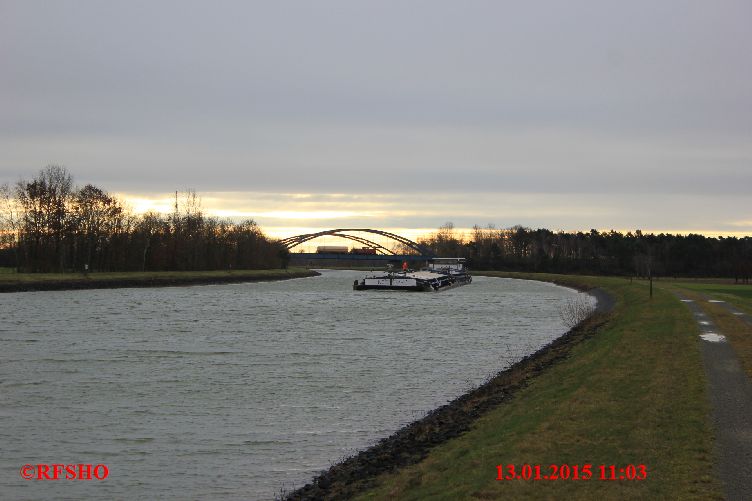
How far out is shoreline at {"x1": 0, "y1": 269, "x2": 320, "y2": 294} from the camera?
273 feet

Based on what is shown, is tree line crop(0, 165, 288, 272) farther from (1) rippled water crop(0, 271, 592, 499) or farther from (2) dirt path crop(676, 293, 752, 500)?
(2) dirt path crop(676, 293, 752, 500)

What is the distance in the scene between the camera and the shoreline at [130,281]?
83.2 metres

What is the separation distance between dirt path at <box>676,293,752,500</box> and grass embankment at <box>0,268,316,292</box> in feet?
248

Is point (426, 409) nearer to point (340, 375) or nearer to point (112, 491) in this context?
point (340, 375)

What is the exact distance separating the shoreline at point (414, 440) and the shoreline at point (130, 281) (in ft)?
227

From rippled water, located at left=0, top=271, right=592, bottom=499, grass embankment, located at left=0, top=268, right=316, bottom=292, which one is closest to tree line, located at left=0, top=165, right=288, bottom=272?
grass embankment, located at left=0, top=268, right=316, bottom=292

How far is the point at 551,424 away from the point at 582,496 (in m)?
4.69

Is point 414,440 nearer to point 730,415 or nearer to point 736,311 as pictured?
point 730,415

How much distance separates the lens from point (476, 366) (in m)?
30.2

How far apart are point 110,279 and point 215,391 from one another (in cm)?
7931

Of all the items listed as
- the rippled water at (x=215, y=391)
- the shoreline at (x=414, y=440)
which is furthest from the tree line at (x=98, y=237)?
the shoreline at (x=414, y=440)

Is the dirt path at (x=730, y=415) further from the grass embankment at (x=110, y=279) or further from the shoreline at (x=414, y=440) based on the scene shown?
the grass embankment at (x=110, y=279)
